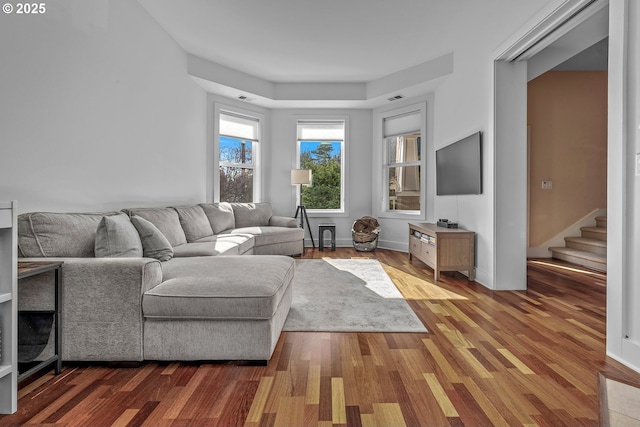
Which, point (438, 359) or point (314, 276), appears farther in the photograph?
point (314, 276)

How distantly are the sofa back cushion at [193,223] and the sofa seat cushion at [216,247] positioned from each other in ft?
0.51

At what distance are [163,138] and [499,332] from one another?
13.1 ft

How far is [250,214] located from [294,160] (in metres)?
1.49

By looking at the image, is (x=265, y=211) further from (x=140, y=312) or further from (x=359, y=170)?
(x=140, y=312)

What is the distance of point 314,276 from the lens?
4246 millimetres

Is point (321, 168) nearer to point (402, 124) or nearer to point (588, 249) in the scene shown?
point (402, 124)

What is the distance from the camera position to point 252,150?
6.73 meters

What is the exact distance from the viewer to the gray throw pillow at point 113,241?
2320 mm

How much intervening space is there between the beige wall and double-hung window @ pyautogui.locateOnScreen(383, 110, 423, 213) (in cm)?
170

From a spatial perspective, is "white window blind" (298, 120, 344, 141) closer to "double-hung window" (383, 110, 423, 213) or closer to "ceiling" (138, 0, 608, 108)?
"ceiling" (138, 0, 608, 108)

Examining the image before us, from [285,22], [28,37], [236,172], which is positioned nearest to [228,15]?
[285,22]

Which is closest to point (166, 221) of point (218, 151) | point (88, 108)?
point (88, 108)

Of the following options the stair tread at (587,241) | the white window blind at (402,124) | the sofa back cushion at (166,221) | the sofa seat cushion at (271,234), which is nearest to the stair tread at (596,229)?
the stair tread at (587,241)

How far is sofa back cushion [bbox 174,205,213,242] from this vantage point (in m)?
4.27
